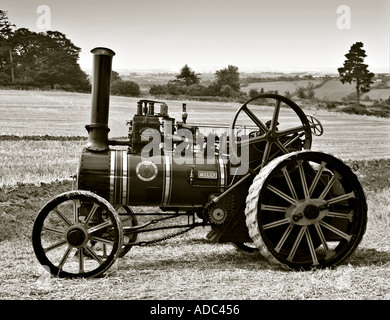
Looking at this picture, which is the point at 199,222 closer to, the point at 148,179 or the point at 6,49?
the point at 148,179

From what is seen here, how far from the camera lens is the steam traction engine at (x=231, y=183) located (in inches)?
221

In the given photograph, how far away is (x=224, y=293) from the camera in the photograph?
4664 mm

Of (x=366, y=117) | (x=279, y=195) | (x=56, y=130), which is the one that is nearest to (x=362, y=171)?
(x=366, y=117)

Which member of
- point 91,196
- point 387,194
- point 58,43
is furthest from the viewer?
point 387,194

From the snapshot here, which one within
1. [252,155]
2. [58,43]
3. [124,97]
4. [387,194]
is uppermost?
[58,43]

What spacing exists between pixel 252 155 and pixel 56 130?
740 cm

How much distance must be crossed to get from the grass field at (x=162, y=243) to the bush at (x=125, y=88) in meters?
0.20

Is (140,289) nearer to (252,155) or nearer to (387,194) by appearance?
(252,155)

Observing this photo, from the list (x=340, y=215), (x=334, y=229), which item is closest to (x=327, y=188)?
(x=340, y=215)

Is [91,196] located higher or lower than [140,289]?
higher

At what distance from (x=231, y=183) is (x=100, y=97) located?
1.77 metres

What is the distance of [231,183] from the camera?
604cm

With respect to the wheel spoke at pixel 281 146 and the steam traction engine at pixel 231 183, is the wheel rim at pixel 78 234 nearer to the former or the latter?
the steam traction engine at pixel 231 183

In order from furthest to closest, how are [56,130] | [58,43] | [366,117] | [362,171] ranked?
[366,117] → [362,171] → [56,130] → [58,43]
